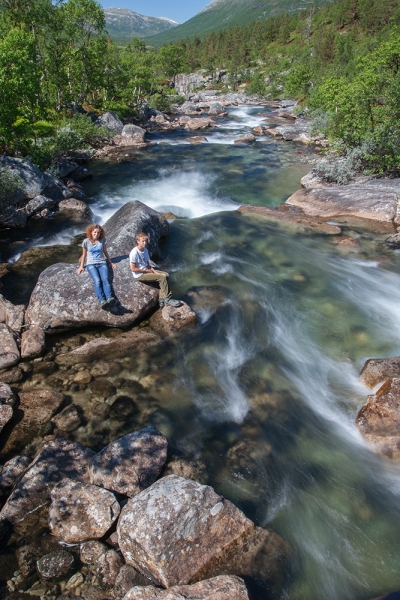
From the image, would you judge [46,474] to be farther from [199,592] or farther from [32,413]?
[199,592]

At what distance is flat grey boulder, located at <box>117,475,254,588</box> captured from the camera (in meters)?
4.62

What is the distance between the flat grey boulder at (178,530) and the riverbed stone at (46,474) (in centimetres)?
138

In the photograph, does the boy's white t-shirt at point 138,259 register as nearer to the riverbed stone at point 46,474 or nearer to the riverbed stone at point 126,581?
the riverbed stone at point 46,474

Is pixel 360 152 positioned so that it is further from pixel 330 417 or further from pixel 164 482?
pixel 164 482

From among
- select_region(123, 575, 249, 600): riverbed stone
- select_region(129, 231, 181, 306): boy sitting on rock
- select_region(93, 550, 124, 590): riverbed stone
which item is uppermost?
select_region(129, 231, 181, 306): boy sitting on rock

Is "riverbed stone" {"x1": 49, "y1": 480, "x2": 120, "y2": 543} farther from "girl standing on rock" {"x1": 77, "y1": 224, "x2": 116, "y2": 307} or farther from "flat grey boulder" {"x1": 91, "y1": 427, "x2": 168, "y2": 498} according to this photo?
"girl standing on rock" {"x1": 77, "y1": 224, "x2": 116, "y2": 307}

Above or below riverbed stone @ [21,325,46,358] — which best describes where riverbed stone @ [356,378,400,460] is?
below

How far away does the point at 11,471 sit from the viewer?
19.4ft

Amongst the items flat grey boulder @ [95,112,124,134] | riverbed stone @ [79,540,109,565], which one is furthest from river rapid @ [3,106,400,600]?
flat grey boulder @ [95,112,124,134]

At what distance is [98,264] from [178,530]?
6492 millimetres

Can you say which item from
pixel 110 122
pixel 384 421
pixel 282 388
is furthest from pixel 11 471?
pixel 110 122

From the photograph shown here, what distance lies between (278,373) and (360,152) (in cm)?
1718

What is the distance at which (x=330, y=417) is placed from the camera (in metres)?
7.66

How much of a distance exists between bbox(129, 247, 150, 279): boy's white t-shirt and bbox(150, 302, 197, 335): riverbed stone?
1.31m
